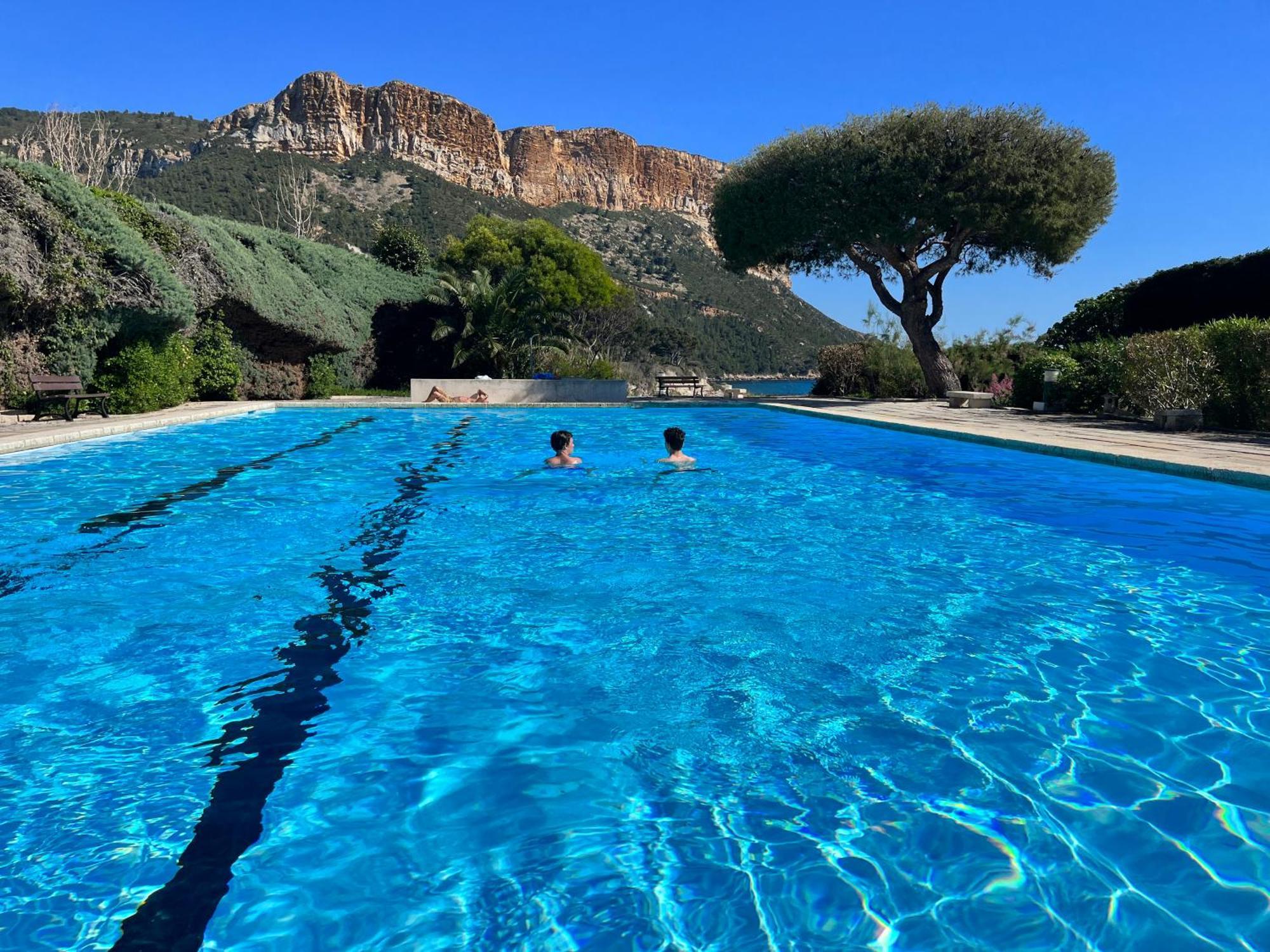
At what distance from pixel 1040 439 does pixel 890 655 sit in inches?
366

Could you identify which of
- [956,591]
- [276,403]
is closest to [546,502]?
[956,591]

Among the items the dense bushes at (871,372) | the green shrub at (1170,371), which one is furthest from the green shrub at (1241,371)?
the dense bushes at (871,372)

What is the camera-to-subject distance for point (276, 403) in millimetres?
20719

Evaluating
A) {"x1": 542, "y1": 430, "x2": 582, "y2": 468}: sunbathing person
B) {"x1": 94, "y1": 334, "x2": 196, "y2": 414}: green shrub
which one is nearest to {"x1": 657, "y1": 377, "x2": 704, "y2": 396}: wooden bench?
{"x1": 94, "y1": 334, "x2": 196, "y2": 414}: green shrub

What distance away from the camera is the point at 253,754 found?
311 cm

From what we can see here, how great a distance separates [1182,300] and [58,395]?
84.4ft

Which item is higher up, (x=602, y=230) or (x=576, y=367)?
(x=602, y=230)

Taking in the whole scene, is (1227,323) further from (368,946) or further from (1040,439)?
(368,946)

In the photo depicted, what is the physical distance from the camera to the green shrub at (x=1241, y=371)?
12297 mm

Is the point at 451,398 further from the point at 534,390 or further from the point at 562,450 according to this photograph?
the point at 562,450

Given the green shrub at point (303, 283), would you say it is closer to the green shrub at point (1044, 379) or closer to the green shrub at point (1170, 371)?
the green shrub at point (1044, 379)

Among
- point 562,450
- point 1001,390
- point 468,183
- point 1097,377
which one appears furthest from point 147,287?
point 468,183

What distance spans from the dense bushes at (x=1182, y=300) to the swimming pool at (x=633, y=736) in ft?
52.3

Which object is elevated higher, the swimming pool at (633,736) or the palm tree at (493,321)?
the palm tree at (493,321)
